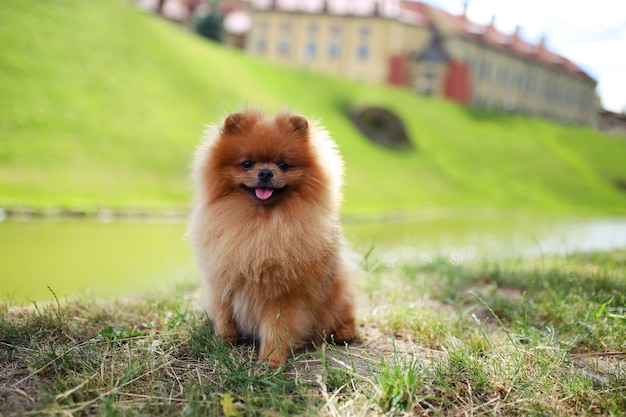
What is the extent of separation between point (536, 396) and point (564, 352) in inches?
18.9

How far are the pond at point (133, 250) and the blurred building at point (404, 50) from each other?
25.8 m

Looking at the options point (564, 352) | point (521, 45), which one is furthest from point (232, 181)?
point (521, 45)

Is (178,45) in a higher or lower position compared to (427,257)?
higher

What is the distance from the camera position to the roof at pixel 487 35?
3884 centimetres

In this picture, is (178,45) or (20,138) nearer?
(20,138)

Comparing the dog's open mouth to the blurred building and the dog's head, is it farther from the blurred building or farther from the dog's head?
the blurred building

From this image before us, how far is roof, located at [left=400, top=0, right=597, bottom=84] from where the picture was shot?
38.8 meters

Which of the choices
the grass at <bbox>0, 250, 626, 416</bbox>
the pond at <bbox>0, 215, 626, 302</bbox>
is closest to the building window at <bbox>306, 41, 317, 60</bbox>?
→ the pond at <bbox>0, 215, 626, 302</bbox>

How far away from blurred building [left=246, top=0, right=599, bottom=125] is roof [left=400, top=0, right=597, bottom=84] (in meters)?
0.11

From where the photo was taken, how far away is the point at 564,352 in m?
2.41

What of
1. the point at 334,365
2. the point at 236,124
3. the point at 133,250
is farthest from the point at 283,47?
the point at 334,365

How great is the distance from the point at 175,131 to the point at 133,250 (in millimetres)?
7944

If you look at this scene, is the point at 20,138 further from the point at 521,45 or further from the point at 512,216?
the point at 521,45

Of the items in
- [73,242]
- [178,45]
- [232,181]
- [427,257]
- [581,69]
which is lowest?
[73,242]
